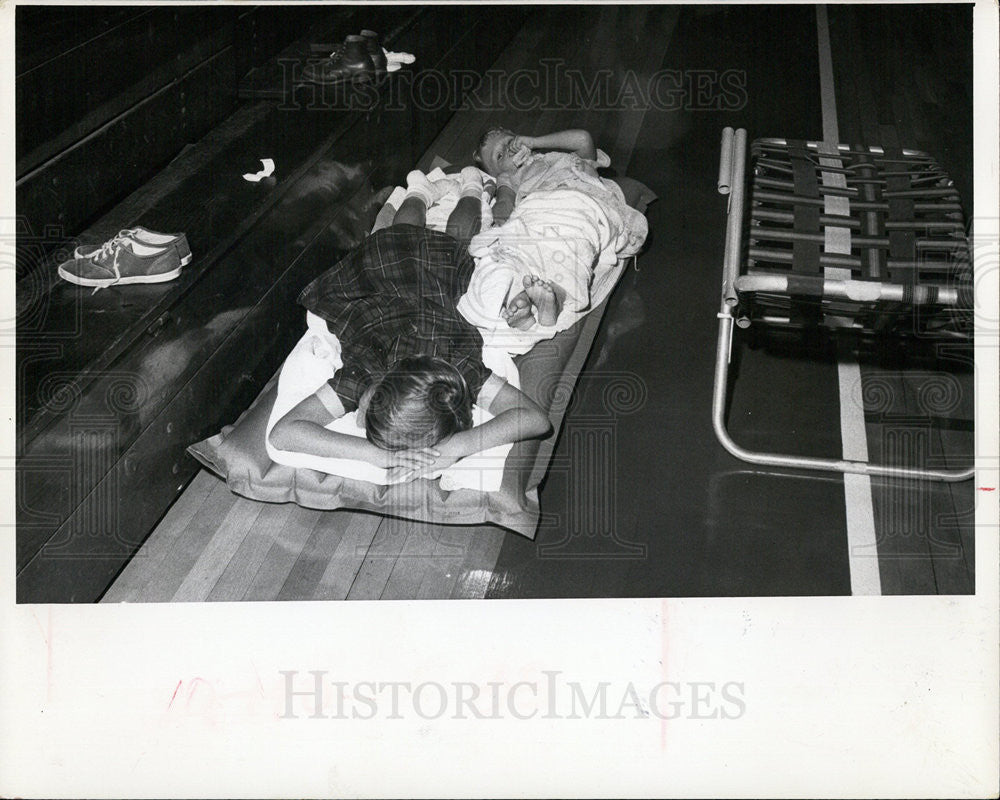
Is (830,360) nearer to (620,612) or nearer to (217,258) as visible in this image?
(620,612)

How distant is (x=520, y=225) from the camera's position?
288 cm

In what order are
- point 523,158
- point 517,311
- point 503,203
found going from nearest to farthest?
point 517,311
point 503,203
point 523,158

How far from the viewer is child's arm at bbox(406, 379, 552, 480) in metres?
2.35

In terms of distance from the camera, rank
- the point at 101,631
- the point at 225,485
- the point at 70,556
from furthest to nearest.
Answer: the point at 225,485
the point at 70,556
the point at 101,631

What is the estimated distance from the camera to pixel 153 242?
7.92ft

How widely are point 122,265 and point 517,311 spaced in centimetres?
94

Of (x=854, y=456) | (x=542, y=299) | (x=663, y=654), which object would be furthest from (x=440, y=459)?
(x=854, y=456)

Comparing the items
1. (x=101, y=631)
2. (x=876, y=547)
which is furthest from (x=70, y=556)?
(x=876, y=547)

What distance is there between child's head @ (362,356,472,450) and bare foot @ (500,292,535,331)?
36 cm

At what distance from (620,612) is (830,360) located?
116 centimetres

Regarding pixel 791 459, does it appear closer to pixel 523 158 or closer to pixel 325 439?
pixel 325 439

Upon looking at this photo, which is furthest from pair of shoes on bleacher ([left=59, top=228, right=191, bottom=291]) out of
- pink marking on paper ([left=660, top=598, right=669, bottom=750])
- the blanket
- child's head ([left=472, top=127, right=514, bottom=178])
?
pink marking on paper ([left=660, top=598, right=669, bottom=750])

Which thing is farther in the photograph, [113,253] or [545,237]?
[545,237]

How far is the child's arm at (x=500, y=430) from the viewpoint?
235 centimetres
